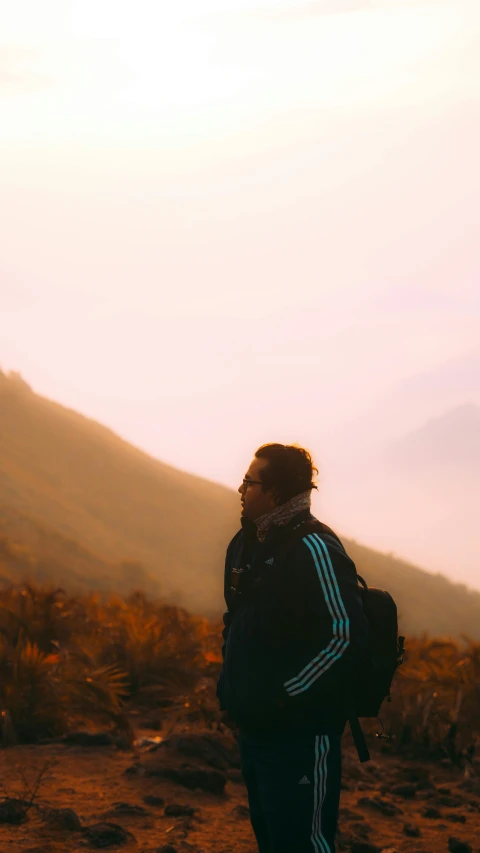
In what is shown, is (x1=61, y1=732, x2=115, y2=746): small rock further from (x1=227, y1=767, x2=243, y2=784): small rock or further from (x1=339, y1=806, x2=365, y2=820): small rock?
(x1=339, y1=806, x2=365, y2=820): small rock

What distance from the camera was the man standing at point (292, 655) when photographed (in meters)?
3.44

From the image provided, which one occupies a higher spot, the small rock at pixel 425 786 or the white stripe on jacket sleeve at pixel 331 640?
the white stripe on jacket sleeve at pixel 331 640

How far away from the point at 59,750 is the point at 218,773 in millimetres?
1174

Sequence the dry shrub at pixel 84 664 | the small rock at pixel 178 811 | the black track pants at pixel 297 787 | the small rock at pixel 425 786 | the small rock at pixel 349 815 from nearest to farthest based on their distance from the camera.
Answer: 1. the black track pants at pixel 297 787
2. the small rock at pixel 178 811
3. the small rock at pixel 349 815
4. the small rock at pixel 425 786
5. the dry shrub at pixel 84 664

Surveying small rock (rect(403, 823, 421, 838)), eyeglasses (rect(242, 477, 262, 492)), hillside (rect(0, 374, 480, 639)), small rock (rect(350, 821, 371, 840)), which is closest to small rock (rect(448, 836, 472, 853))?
small rock (rect(403, 823, 421, 838))

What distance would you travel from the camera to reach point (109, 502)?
56.4 m

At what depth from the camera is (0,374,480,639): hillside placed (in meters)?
45.0

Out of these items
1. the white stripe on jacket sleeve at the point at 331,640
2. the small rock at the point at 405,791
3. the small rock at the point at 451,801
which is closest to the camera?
the white stripe on jacket sleeve at the point at 331,640

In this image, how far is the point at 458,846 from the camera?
5574 millimetres

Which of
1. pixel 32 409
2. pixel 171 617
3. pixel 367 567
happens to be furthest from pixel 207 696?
pixel 32 409

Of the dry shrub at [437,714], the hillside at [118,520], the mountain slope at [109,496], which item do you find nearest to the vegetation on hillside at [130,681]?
the dry shrub at [437,714]

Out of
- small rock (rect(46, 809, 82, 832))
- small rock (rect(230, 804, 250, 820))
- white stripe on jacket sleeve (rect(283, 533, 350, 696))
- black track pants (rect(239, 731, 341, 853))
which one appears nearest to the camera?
white stripe on jacket sleeve (rect(283, 533, 350, 696))

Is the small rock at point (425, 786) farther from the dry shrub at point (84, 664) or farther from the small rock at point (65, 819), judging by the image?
the small rock at point (65, 819)

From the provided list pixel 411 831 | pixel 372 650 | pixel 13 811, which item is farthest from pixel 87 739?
pixel 372 650
